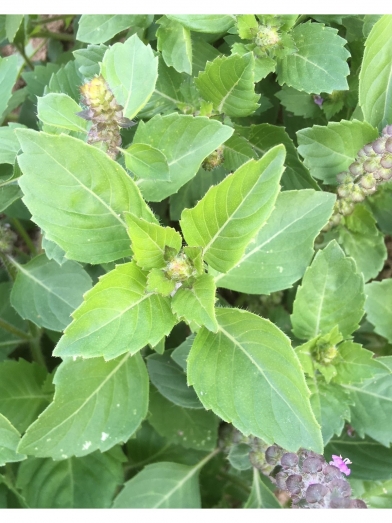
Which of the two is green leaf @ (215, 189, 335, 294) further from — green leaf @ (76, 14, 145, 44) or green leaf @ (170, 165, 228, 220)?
green leaf @ (76, 14, 145, 44)

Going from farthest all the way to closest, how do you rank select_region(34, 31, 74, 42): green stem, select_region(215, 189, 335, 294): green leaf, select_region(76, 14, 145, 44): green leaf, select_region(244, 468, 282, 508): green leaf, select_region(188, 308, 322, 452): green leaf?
select_region(34, 31, 74, 42): green stem → select_region(244, 468, 282, 508): green leaf → select_region(76, 14, 145, 44): green leaf → select_region(215, 189, 335, 294): green leaf → select_region(188, 308, 322, 452): green leaf

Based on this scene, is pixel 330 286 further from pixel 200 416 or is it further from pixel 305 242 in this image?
pixel 200 416

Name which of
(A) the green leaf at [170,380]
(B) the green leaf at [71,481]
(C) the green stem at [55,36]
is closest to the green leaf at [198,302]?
(A) the green leaf at [170,380]

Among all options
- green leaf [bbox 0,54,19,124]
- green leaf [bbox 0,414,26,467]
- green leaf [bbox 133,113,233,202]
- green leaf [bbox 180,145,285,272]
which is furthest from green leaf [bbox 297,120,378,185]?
green leaf [bbox 0,414,26,467]

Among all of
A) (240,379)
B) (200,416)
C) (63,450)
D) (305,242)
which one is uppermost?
(305,242)

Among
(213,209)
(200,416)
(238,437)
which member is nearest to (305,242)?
(213,209)

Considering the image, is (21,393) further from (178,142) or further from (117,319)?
(178,142)
